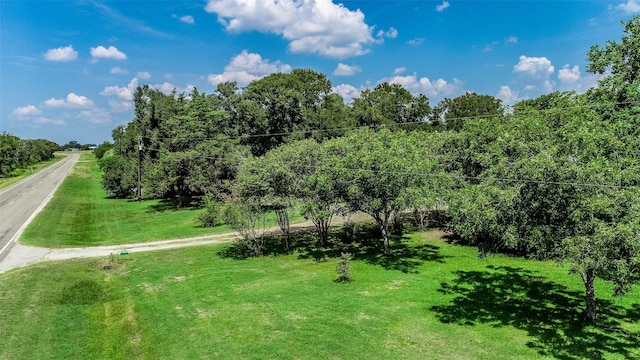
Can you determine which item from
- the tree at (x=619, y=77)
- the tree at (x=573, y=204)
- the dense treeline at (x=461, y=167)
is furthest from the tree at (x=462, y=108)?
the tree at (x=573, y=204)

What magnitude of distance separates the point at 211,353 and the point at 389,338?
5.83 metres

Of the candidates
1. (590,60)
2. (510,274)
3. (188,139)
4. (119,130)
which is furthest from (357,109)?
(119,130)

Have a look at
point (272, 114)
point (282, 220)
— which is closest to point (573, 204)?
point (282, 220)

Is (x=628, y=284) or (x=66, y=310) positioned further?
(x=66, y=310)

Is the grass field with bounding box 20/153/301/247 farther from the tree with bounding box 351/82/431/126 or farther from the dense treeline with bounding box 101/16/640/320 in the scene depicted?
the tree with bounding box 351/82/431/126

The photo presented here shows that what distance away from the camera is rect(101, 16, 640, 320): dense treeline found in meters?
12.0

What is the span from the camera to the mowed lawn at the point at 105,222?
30.7 meters

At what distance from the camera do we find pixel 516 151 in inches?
590

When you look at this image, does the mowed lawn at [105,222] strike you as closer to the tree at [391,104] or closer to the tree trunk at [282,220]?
the tree trunk at [282,220]

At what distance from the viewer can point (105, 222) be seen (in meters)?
39.2

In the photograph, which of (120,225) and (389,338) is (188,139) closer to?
(120,225)

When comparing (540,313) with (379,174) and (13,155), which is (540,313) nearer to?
(379,174)

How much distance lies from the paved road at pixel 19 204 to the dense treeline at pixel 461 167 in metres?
11.4

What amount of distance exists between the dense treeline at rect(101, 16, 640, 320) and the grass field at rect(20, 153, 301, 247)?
411cm
